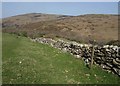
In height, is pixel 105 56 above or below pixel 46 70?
above

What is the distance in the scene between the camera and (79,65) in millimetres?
28234

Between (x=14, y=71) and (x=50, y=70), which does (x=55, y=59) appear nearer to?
(x=50, y=70)

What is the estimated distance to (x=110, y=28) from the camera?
102250 millimetres

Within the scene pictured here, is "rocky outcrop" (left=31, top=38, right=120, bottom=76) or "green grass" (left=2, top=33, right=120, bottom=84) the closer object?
"green grass" (left=2, top=33, right=120, bottom=84)

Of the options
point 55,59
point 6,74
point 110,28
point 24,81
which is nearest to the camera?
point 24,81

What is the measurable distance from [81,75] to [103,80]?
84.9 inches

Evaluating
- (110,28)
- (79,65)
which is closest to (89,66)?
(79,65)

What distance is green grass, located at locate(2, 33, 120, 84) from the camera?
2209cm

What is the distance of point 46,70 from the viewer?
81.5ft

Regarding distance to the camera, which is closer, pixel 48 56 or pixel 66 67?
pixel 66 67

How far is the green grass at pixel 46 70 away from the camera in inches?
870

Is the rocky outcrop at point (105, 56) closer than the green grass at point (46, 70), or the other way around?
the green grass at point (46, 70)

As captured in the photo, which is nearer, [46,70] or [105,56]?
[46,70]

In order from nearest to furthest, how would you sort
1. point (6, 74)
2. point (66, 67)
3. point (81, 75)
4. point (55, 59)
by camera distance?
point (6, 74)
point (81, 75)
point (66, 67)
point (55, 59)
